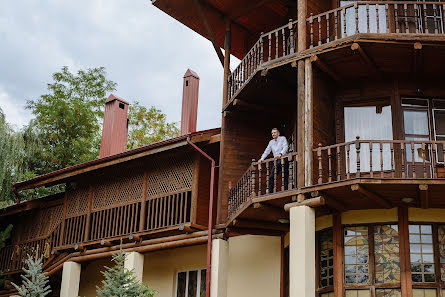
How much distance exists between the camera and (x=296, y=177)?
15.7 meters

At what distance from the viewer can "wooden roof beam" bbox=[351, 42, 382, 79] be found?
15.0 meters

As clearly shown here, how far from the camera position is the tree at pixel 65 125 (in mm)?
32469

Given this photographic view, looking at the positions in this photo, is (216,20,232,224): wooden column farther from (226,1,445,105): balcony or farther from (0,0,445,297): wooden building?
(226,1,445,105): balcony

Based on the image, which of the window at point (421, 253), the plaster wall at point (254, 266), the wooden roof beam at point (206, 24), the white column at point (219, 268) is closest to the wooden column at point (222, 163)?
the wooden roof beam at point (206, 24)

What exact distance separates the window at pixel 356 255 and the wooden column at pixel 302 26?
14.7 feet

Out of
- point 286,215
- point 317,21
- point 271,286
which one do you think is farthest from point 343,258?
point 317,21

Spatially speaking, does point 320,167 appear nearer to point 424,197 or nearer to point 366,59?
point 424,197

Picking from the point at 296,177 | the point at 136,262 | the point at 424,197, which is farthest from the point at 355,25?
the point at 136,262

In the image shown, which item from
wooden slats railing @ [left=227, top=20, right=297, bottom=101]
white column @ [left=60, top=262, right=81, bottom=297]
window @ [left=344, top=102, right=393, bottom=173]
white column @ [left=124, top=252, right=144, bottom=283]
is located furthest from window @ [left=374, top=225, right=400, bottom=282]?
white column @ [left=60, top=262, right=81, bottom=297]

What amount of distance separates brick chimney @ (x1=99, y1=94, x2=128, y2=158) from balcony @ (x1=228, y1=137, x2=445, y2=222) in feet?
29.8

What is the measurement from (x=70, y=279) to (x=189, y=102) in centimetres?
690

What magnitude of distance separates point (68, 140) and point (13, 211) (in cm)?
1044

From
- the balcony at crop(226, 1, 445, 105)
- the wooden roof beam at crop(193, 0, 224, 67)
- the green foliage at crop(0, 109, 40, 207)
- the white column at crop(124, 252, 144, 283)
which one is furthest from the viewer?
the green foliage at crop(0, 109, 40, 207)

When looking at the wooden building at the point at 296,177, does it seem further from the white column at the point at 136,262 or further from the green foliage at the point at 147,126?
the green foliage at the point at 147,126
